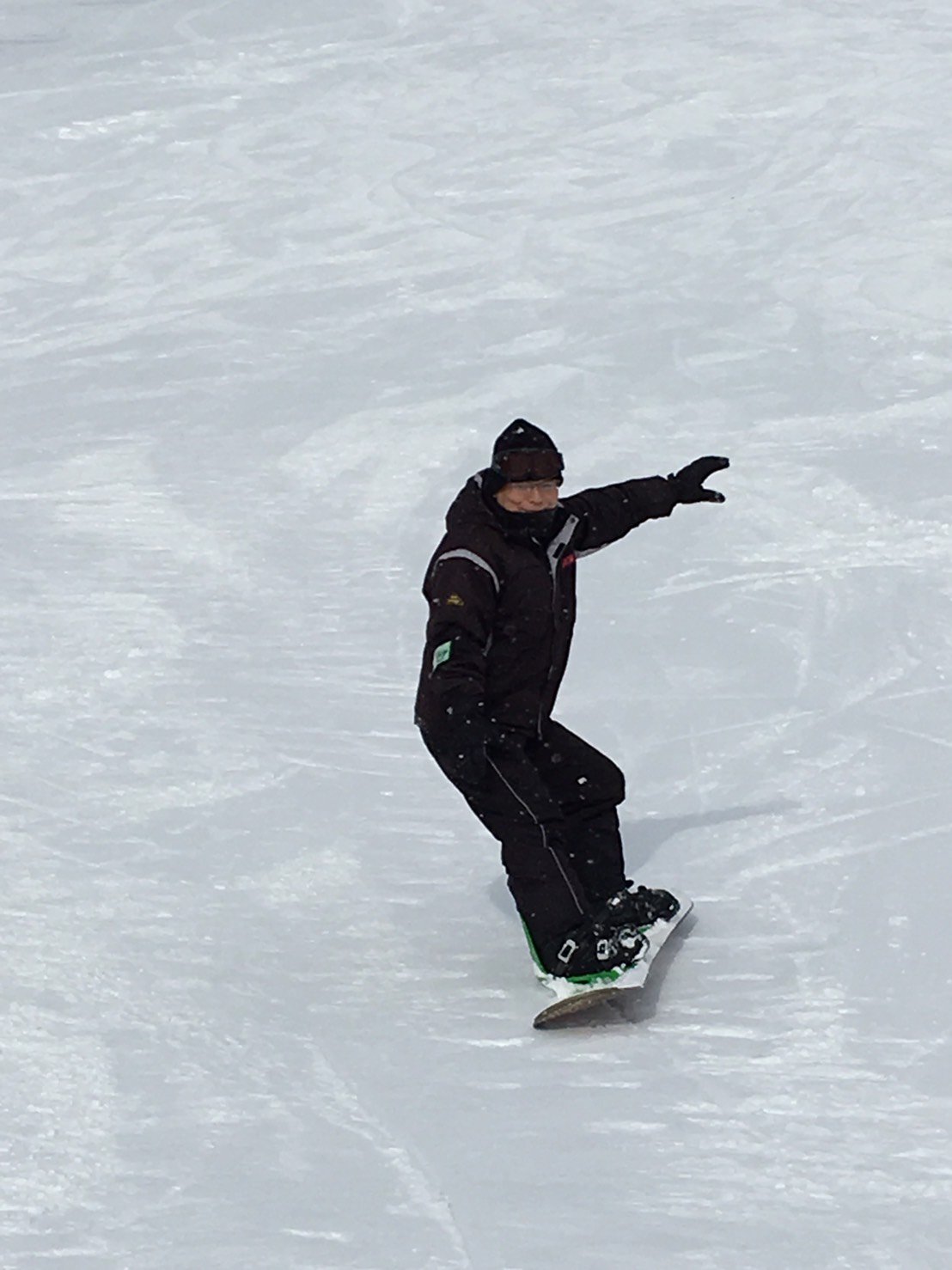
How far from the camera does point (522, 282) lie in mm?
10508

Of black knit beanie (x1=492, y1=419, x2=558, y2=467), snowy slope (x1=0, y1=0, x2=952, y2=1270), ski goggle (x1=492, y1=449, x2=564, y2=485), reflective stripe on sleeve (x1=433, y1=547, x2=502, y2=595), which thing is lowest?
snowy slope (x1=0, y1=0, x2=952, y2=1270)

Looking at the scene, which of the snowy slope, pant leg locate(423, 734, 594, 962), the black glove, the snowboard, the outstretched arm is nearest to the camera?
the snowy slope

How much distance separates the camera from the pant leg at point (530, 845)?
4.87m

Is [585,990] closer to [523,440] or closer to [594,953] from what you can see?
[594,953]

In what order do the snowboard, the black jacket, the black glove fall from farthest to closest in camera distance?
the black glove, the snowboard, the black jacket

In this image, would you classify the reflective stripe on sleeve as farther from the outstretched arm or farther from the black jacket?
the outstretched arm

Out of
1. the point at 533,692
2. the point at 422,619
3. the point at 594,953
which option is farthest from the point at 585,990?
the point at 422,619

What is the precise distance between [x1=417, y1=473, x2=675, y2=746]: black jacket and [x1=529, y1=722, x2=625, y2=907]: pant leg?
14cm

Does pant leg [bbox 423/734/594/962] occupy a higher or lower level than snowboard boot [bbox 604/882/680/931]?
higher

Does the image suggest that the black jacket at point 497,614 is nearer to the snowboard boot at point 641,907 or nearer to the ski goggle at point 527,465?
the ski goggle at point 527,465

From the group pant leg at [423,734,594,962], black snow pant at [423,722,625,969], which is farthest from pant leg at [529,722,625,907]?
pant leg at [423,734,594,962]

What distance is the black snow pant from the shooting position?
16.0 feet

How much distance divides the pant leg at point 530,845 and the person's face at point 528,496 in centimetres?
60

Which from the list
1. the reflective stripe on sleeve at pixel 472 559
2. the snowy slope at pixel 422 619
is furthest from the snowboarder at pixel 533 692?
the snowy slope at pixel 422 619
